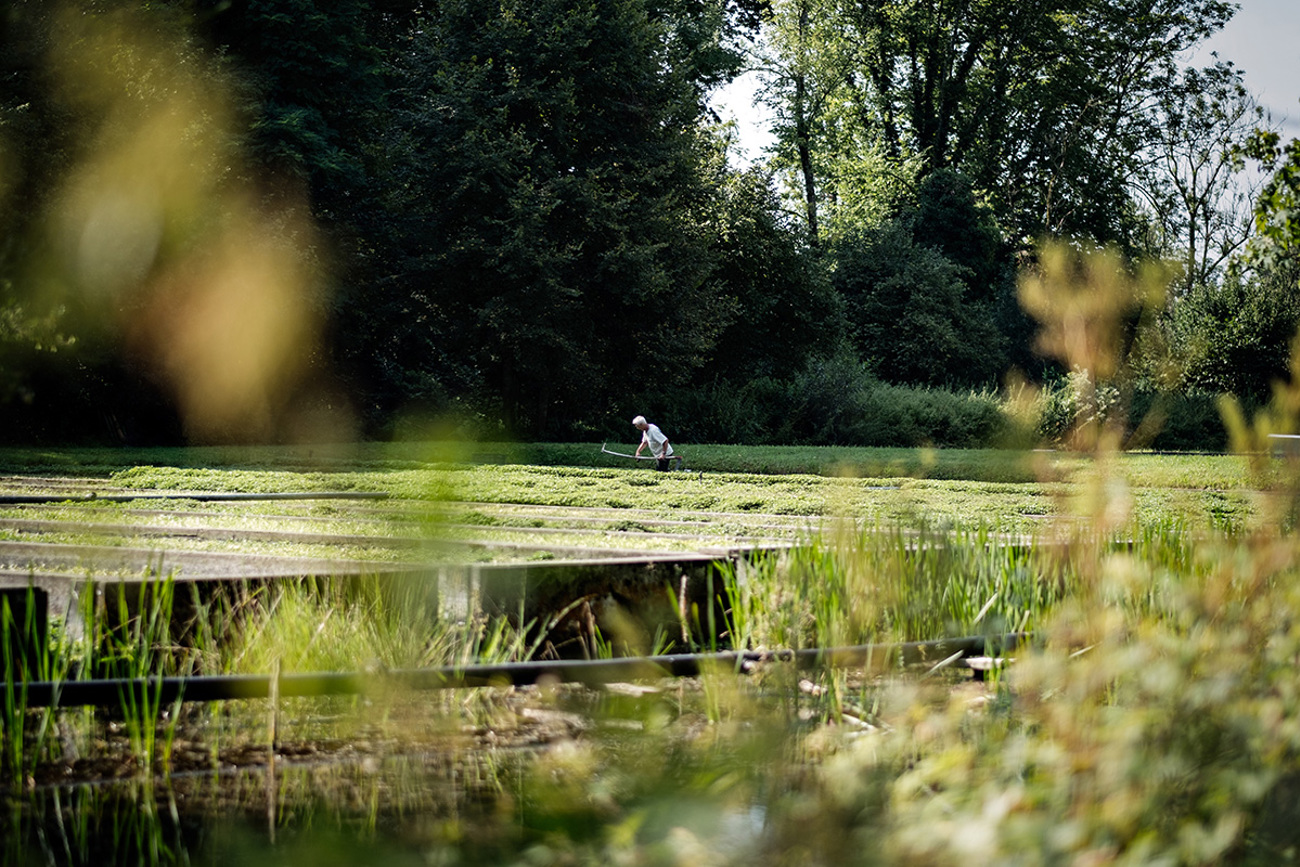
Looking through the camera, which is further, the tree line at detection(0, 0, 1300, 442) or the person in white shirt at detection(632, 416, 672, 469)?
the tree line at detection(0, 0, 1300, 442)

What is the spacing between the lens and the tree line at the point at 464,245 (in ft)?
63.2

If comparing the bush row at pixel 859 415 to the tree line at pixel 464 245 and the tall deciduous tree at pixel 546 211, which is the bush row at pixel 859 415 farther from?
the tall deciduous tree at pixel 546 211

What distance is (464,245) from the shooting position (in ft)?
73.5

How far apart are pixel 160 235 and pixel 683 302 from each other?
9.99 meters

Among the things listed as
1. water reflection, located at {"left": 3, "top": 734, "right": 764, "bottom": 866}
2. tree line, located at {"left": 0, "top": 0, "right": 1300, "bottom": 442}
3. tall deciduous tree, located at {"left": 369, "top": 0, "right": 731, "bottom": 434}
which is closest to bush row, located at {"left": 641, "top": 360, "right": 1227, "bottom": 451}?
tree line, located at {"left": 0, "top": 0, "right": 1300, "bottom": 442}

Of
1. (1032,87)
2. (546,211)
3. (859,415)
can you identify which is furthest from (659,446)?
(1032,87)

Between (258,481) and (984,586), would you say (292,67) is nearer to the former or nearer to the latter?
(258,481)

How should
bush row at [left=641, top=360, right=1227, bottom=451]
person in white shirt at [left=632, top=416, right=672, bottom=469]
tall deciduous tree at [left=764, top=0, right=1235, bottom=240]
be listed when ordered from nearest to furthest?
person in white shirt at [left=632, top=416, right=672, bottom=469] → bush row at [left=641, top=360, right=1227, bottom=451] → tall deciduous tree at [left=764, top=0, right=1235, bottom=240]

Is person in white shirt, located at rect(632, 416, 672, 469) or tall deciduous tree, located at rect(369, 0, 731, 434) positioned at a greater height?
tall deciduous tree, located at rect(369, 0, 731, 434)

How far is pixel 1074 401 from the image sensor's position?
26.3 meters

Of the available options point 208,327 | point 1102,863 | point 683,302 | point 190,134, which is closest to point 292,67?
point 190,134

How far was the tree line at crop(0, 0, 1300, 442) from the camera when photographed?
1927 cm

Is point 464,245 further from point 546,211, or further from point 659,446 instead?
point 659,446

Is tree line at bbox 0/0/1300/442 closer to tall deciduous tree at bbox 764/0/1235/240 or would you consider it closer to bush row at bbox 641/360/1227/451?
bush row at bbox 641/360/1227/451
